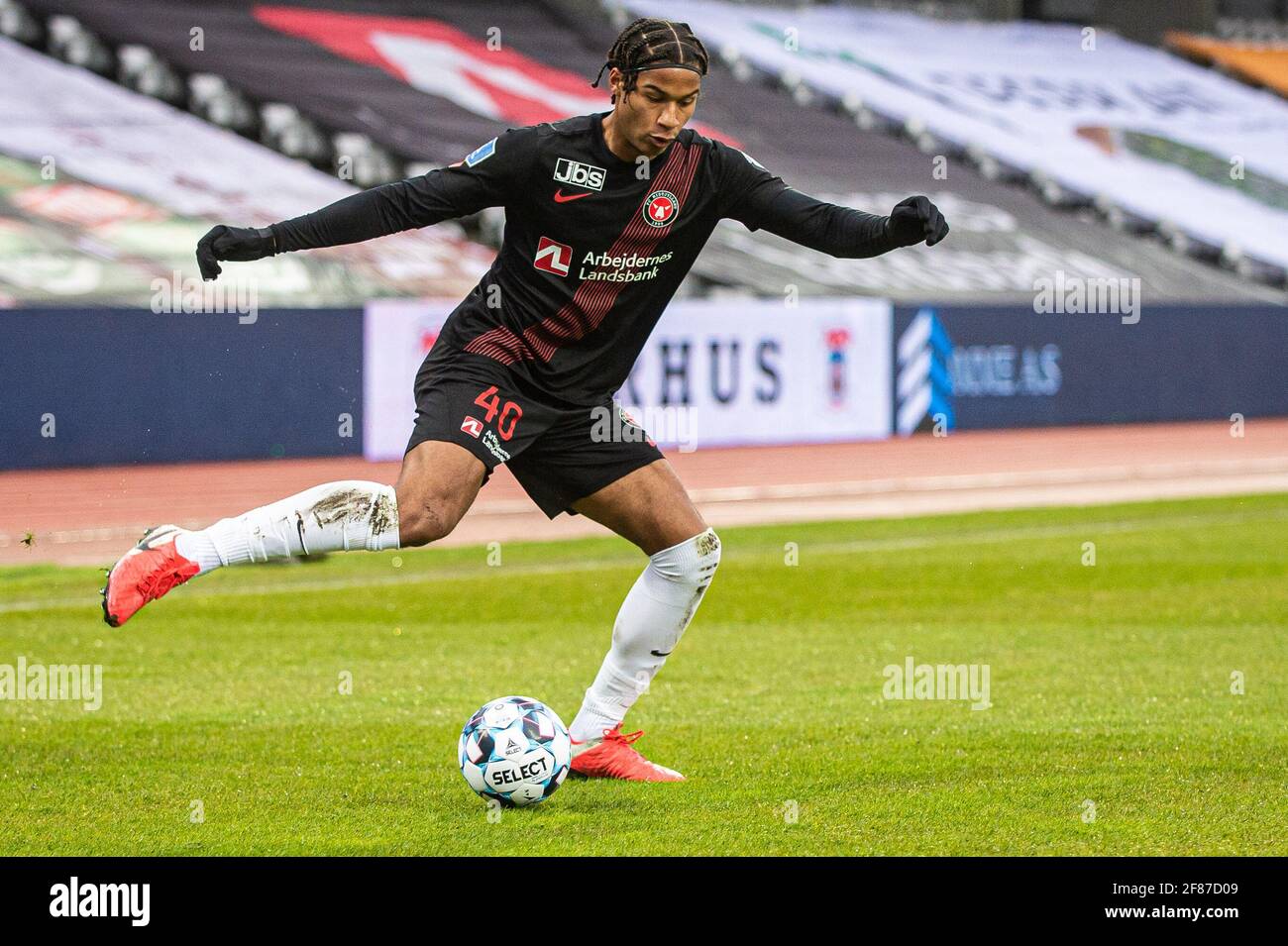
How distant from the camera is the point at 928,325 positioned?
72.0ft

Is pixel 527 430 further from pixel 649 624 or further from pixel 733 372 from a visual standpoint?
pixel 733 372

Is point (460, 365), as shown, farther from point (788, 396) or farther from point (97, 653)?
point (788, 396)

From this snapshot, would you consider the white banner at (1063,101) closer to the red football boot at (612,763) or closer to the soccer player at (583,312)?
the soccer player at (583,312)

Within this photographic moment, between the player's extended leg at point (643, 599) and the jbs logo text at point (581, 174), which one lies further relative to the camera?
the player's extended leg at point (643, 599)

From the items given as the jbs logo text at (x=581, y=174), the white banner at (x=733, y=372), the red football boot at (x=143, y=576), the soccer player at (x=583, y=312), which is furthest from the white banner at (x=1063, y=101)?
the red football boot at (x=143, y=576)

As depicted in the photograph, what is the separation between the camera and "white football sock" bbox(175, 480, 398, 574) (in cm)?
510

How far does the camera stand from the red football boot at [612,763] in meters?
5.97

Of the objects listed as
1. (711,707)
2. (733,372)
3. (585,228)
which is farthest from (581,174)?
(733,372)

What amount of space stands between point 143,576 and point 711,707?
121 inches

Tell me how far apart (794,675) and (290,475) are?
9.96 meters

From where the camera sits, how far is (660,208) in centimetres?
572

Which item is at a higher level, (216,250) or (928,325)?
(928,325)

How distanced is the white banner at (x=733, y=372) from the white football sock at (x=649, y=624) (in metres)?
11.9
